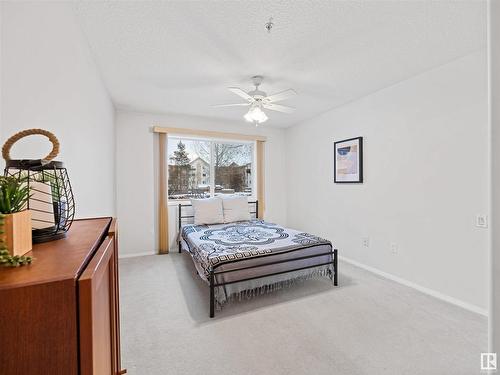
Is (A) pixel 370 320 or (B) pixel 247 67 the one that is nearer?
(A) pixel 370 320

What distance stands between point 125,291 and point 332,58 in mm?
3362

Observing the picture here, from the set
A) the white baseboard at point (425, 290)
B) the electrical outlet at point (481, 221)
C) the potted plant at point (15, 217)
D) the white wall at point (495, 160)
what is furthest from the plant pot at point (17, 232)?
the white baseboard at point (425, 290)

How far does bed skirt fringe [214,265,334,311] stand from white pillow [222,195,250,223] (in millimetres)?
1651

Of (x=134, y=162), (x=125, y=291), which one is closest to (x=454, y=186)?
(x=125, y=291)

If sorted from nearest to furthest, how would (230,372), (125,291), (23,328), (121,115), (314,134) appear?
(23,328) < (230,372) < (125,291) < (121,115) < (314,134)

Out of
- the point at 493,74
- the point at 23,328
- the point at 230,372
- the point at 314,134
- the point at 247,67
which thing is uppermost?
the point at 247,67

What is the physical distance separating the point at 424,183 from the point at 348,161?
111cm

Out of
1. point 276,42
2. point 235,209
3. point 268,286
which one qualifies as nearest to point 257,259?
point 268,286

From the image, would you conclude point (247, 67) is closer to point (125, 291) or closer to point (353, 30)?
point (353, 30)

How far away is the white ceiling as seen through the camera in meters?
1.72

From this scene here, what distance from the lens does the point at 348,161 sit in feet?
11.9

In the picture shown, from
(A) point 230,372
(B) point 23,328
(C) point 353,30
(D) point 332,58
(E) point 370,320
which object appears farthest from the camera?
(D) point 332,58

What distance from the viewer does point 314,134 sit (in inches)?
172

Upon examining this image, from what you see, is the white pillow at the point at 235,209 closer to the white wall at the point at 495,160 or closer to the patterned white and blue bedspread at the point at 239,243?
the patterned white and blue bedspread at the point at 239,243
